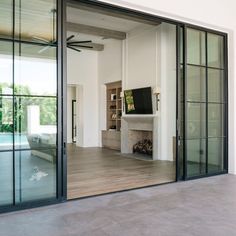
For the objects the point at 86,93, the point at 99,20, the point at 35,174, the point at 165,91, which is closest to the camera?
the point at 35,174

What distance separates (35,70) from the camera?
3.96 meters

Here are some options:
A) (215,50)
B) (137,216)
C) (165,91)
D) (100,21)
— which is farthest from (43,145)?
(100,21)

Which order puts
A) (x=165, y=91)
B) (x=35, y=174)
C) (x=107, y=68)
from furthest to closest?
(x=107, y=68), (x=165, y=91), (x=35, y=174)

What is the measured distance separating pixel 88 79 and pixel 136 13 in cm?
736

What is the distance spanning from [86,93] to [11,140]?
27.1ft

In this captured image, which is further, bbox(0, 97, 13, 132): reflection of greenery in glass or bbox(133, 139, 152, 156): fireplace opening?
bbox(133, 139, 152, 156): fireplace opening

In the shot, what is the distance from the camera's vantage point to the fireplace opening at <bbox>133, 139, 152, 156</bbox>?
30.5 feet

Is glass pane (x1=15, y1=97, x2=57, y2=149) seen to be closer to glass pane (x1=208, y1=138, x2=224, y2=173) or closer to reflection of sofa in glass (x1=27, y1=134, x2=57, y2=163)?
reflection of sofa in glass (x1=27, y1=134, x2=57, y2=163)

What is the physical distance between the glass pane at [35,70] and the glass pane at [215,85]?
3370 mm

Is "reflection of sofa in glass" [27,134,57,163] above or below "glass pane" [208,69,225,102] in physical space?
below

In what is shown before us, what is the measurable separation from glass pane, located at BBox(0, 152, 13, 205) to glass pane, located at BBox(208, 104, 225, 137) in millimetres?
3984

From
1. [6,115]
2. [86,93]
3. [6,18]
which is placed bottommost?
[6,115]

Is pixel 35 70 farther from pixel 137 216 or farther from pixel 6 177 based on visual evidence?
pixel 137 216

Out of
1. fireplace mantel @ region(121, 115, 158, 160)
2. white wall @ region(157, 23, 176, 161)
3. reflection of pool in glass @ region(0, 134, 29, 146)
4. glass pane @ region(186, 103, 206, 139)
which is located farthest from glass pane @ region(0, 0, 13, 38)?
fireplace mantel @ region(121, 115, 158, 160)
